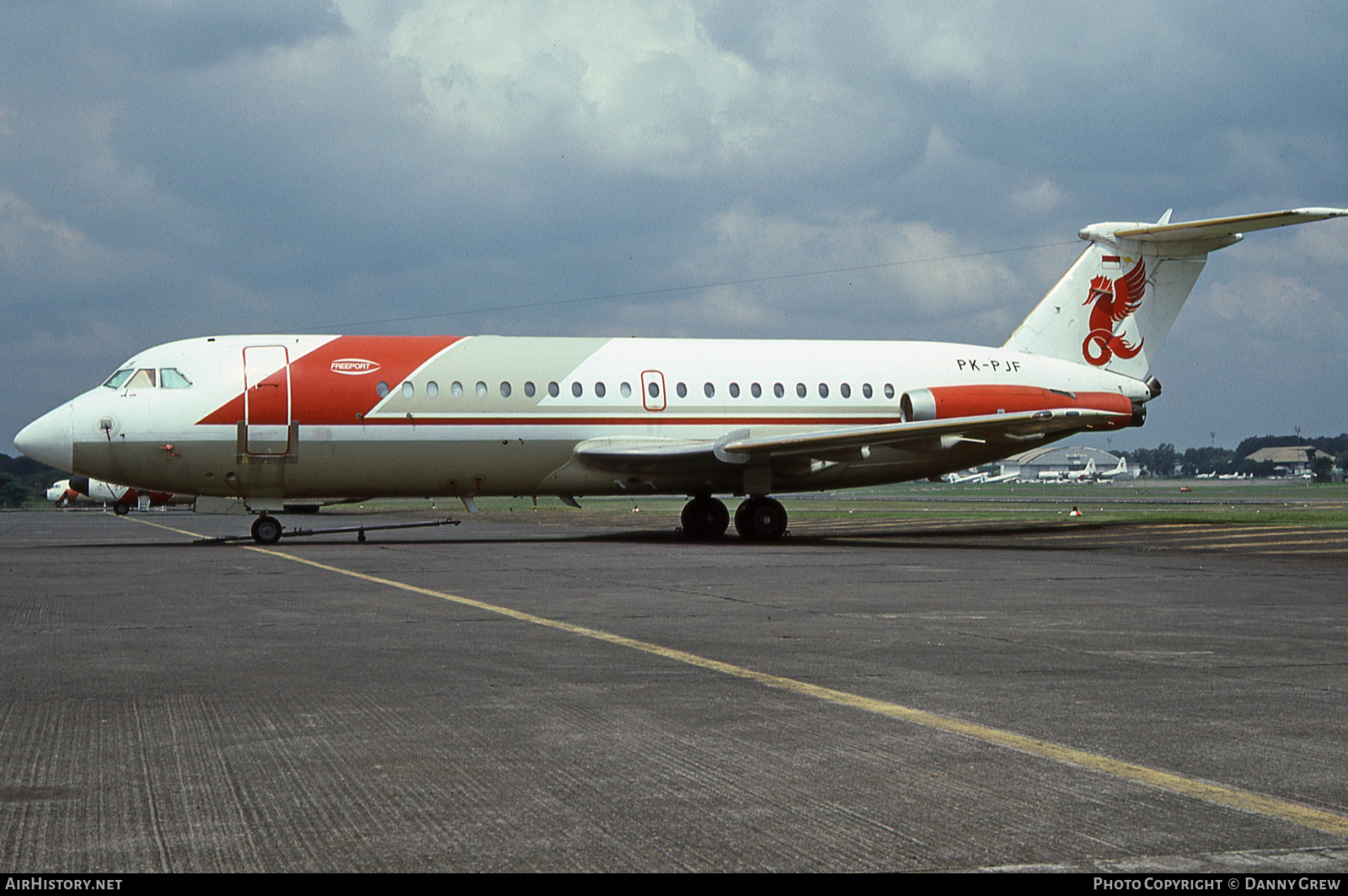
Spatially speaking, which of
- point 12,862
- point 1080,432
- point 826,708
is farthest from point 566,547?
point 12,862

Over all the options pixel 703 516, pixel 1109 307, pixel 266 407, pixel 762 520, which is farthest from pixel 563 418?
pixel 1109 307

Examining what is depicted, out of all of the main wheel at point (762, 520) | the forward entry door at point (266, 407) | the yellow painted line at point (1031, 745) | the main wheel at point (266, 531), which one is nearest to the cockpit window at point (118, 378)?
the forward entry door at point (266, 407)

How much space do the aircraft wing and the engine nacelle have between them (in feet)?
1.84

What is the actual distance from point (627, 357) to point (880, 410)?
5497 millimetres

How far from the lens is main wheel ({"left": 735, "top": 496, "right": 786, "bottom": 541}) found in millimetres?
26047

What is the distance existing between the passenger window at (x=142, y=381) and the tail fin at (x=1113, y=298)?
1758 cm

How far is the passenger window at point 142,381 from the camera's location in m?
23.7

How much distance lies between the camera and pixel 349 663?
29.0ft

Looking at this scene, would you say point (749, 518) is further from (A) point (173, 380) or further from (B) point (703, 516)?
(A) point (173, 380)

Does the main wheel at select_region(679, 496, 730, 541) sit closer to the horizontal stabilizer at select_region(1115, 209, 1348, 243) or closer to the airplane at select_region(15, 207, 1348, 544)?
the airplane at select_region(15, 207, 1348, 544)

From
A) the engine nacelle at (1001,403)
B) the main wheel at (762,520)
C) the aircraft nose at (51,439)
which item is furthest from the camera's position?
the engine nacelle at (1001,403)

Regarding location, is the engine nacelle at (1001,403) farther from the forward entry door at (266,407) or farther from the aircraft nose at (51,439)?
the aircraft nose at (51,439)

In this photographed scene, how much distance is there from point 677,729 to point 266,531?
20.8m
